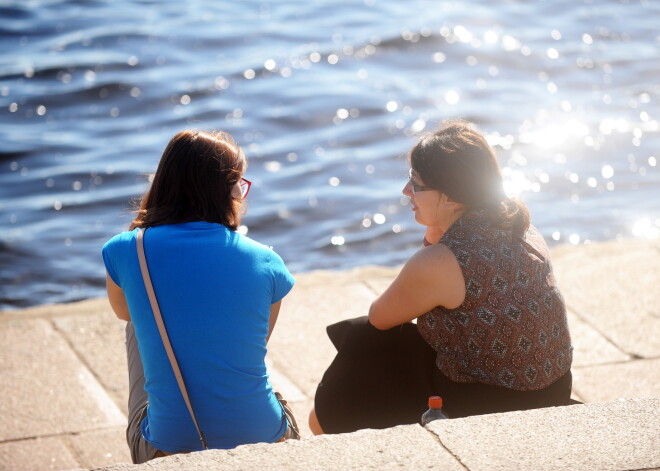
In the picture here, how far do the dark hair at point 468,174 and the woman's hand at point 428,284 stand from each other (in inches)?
8.0

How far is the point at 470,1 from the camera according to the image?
14.7 metres

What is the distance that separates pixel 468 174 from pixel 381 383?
0.76 m

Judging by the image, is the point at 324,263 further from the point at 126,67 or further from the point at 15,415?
the point at 126,67

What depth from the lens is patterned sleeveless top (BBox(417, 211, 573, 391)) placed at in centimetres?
332

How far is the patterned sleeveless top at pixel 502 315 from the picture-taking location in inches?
131

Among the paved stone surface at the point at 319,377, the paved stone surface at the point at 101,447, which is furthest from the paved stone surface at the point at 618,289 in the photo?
the paved stone surface at the point at 101,447

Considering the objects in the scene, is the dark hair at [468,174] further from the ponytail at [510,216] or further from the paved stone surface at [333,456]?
the paved stone surface at [333,456]

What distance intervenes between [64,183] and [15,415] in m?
5.06

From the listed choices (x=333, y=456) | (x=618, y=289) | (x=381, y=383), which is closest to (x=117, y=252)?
(x=333, y=456)

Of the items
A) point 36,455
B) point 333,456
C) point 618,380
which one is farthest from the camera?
point 618,380

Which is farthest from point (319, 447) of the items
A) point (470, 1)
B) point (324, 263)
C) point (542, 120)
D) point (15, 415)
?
point (470, 1)

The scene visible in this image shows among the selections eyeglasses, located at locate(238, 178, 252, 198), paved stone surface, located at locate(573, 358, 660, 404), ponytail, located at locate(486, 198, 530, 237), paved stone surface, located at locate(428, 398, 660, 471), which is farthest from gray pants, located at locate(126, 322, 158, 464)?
paved stone surface, located at locate(573, 358, 660, 404)

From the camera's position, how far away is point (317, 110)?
10930 millimetres

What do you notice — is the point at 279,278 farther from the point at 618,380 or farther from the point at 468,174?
the point at 618,380
